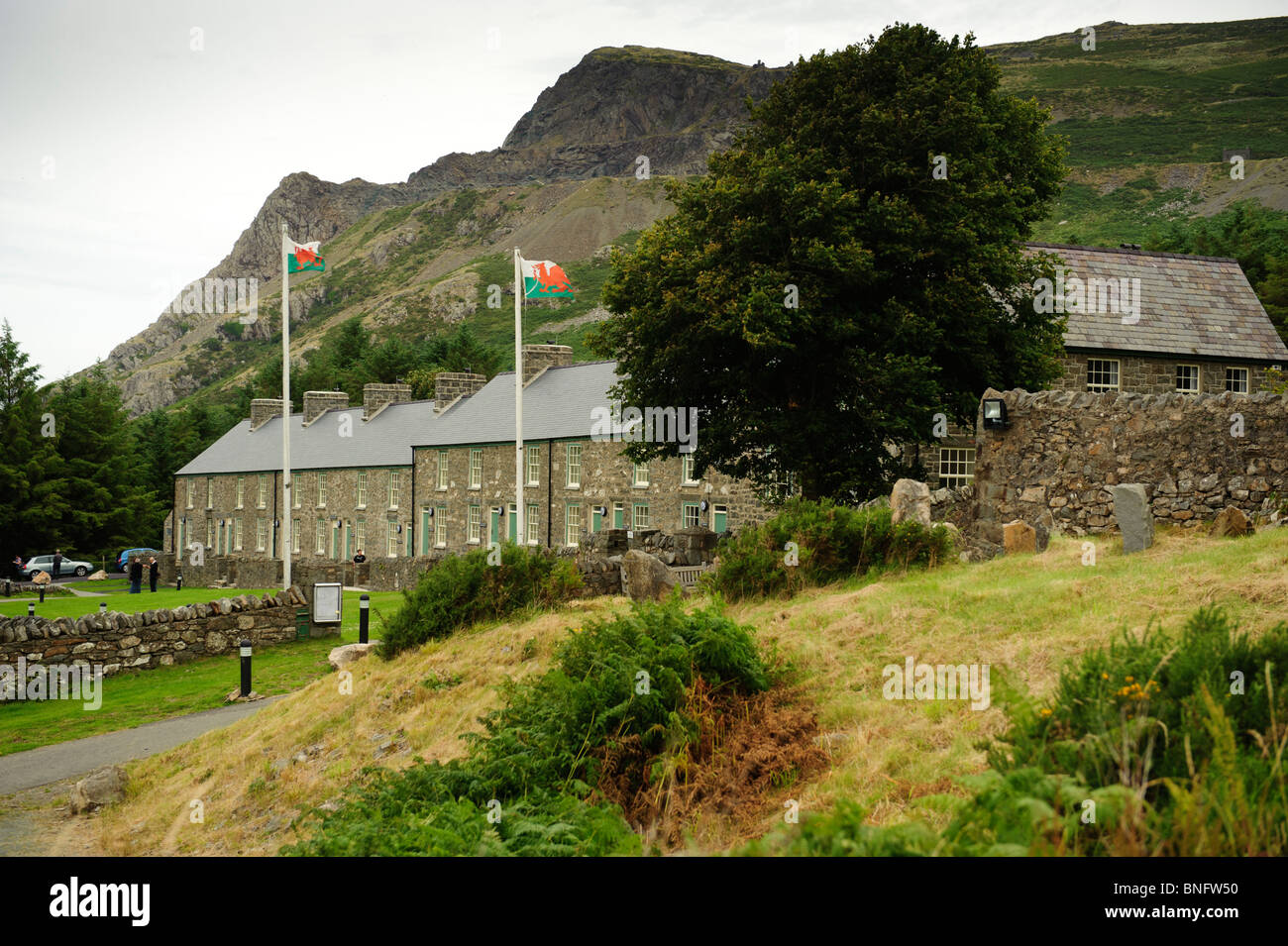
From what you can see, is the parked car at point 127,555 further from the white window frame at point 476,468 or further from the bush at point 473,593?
the bush at point 473,593

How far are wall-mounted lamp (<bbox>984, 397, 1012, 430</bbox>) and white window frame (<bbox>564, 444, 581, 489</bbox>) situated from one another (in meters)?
24.0

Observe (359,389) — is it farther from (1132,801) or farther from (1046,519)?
(1132,801)

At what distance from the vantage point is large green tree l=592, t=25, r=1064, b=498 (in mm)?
21328

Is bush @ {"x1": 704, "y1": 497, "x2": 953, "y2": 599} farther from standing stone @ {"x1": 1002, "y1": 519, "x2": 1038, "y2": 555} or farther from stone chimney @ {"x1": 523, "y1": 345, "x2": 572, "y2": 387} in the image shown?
stone chimney @ {"x1": 523, "y1": 345, "x2": 572, "y2": 387}

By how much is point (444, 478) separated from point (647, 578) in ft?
107

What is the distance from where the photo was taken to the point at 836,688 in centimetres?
895

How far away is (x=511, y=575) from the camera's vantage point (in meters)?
15.8

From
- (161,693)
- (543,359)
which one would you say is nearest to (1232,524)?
(161,693)

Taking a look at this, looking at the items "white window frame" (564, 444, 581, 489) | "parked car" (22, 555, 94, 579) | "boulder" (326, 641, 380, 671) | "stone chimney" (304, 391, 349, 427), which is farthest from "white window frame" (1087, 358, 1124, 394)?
"parked car" (22, 555, 94, 579)

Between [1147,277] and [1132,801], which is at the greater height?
[1147,277]

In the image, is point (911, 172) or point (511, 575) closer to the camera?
point (511, 575)

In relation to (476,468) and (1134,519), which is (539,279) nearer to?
(1134,519)

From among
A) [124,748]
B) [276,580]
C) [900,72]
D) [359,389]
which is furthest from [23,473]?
[900,72]

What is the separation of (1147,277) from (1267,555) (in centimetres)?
2448
